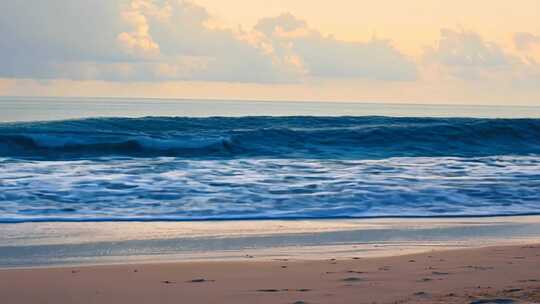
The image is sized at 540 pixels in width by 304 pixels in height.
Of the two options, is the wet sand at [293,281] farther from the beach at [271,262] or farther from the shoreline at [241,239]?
the shoreline at [241,239]

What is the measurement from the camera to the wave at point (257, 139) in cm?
2064

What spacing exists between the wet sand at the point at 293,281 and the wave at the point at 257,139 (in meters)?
12.9

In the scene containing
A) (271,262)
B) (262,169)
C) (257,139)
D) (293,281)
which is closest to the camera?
(293,281)

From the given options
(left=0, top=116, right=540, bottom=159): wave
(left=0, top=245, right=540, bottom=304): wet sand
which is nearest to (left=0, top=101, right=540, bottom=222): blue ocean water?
(left=0, top=116, right=540, bottom=159): wave

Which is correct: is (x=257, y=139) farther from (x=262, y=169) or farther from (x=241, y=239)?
(x=241, y=239)

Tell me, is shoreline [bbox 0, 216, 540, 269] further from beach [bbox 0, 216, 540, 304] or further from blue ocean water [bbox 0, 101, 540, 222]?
blue ocean water [bbox 0, 101, 540, 222]

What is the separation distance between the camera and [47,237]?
828 cm

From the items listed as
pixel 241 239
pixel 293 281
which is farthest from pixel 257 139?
pixel 293 281

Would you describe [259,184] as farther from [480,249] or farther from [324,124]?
[324,124]

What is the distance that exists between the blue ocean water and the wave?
0.17ft

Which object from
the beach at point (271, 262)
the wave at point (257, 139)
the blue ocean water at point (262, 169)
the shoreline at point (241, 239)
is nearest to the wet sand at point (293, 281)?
the beach at point (271, 262)

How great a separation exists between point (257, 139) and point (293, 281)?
17141 millimetres

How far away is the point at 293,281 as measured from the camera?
19.8 feet

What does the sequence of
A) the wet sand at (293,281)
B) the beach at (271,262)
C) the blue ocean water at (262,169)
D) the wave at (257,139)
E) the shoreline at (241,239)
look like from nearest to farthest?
the wet sand at (293,281) < the beach at (271,262) < the shoreline at (241,239) < the blue ocean water at (262,169) < the wave at (257,139)
